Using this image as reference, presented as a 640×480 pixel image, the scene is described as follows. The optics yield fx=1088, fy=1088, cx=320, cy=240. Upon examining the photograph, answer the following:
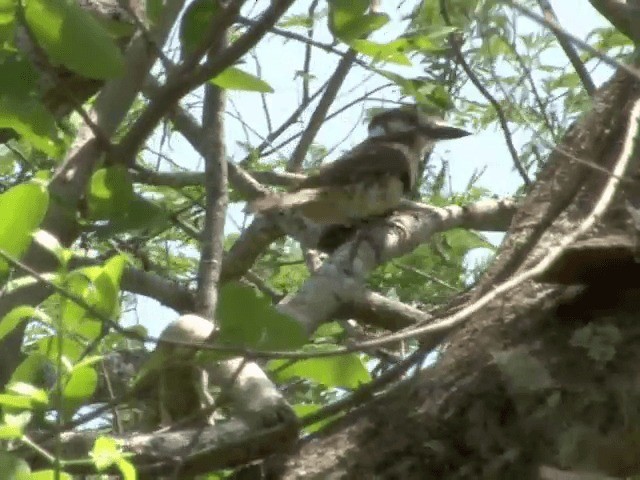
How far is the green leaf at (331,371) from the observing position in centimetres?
149

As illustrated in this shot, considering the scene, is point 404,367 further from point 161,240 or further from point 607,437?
point 161,240

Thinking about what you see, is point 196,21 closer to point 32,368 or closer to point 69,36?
point 69,36

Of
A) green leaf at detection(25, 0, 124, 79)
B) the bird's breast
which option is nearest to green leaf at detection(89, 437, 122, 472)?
green leaf at detection(25, 0, 124, 79)

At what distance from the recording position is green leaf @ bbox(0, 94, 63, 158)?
1.48 meters

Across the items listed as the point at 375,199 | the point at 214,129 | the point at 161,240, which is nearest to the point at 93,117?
the point at 214,129

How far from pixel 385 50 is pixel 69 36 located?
510 mm

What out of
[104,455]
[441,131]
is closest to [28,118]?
[104,455]

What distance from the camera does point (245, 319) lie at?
1230 millimetres

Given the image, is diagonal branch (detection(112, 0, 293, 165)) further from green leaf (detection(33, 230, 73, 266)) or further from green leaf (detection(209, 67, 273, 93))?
green leaf (detection(33, 230, 73, 266))

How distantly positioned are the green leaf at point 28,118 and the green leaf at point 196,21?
9.5 inches

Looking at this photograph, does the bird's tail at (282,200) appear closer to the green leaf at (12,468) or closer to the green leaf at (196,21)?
the green leaf at (196,21)

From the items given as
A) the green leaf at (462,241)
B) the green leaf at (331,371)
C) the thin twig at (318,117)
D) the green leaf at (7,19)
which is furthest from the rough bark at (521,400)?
the thin twig at (318,117)

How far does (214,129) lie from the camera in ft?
7.93

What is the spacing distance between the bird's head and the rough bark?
301 cm
